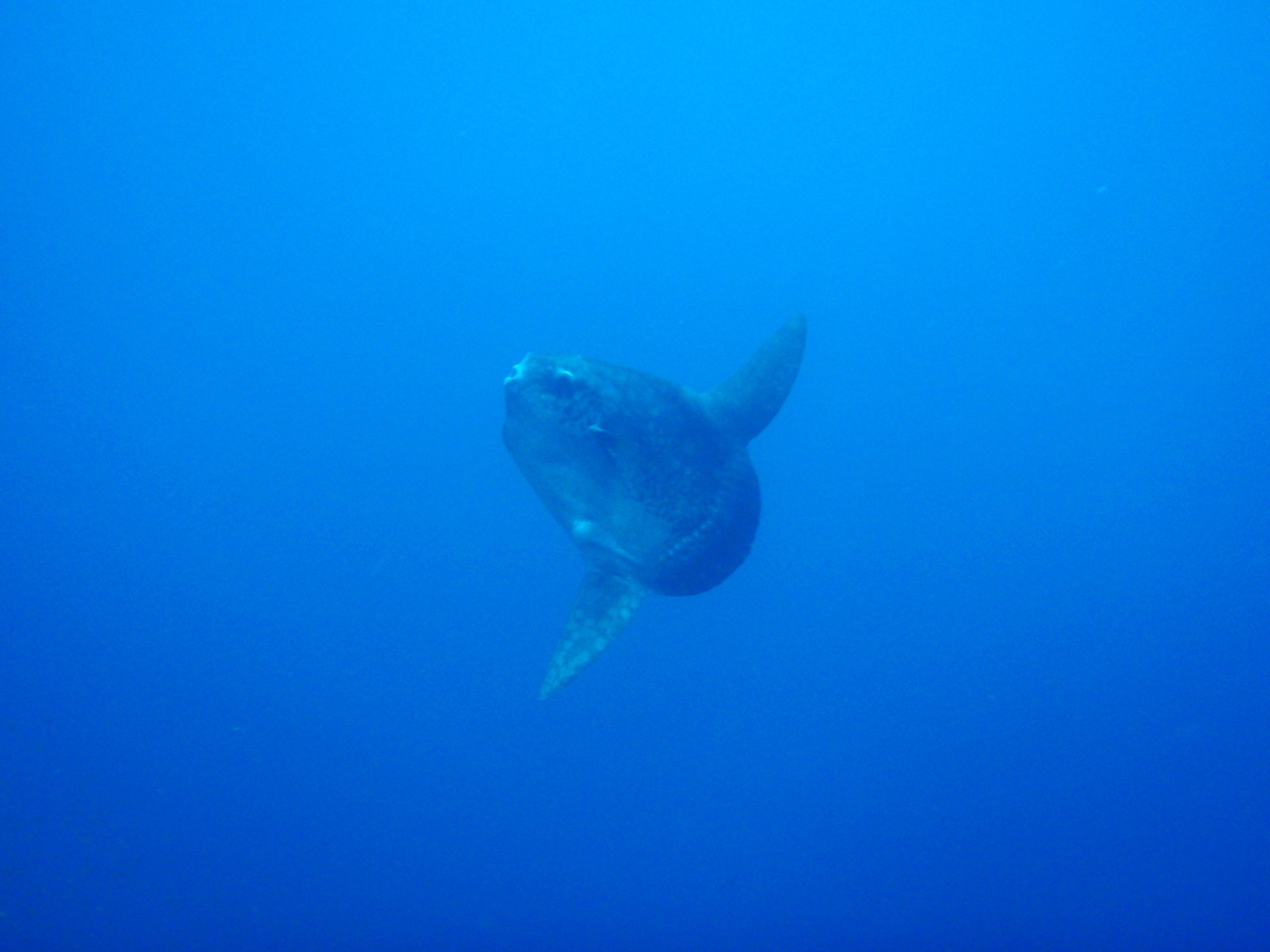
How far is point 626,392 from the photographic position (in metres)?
5.64

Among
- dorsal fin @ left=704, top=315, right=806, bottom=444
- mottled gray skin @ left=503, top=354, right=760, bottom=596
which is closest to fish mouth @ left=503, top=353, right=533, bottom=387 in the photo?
mottled gray skin @ left=503, top=354, right=760, bottom=596

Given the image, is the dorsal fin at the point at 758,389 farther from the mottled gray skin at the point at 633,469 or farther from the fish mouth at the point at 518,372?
the fish mouth at the point at 518,372

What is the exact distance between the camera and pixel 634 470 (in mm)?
5730

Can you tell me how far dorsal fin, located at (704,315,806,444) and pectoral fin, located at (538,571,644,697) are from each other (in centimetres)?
149

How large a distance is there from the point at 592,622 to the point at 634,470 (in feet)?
4.13

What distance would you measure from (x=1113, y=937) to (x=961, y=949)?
270 centimetres

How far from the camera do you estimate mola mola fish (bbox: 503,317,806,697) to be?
5648mm

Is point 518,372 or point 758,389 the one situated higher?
point 758,389

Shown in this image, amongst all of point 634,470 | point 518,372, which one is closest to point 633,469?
point 634,470

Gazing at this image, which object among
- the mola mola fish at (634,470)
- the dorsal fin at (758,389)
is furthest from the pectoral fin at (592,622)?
the dorsal fin at (758,389)

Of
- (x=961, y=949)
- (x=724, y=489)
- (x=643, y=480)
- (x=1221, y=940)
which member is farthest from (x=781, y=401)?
(x=1221, y=940)

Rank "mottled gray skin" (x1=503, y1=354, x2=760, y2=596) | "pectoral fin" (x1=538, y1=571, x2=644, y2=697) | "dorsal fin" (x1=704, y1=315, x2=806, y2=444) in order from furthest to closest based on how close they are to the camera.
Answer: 1. "dorsal fin" (x1=704, y1=315, x2=806, y2=444)
2. "pectoral fin" (x1=538, y1=571, x2=644, y2=697)
3. "mottled gray skin" (x1=503, y1=354, x2=760, y2=596)

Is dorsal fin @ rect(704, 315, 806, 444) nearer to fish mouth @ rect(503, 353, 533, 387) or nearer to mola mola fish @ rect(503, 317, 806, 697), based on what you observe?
mola mola fish @ rect(503, 317, 806, 697)

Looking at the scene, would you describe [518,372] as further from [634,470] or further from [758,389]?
[758,389]
